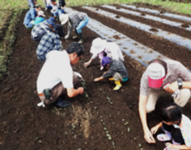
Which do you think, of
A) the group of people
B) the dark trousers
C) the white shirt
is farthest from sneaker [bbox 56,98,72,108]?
the dark trousers

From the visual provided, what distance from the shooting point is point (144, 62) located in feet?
12.5

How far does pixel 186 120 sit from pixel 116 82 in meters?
1.50

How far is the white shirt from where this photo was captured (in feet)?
7.04

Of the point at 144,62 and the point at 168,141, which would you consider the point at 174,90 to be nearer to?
the point at 168,141

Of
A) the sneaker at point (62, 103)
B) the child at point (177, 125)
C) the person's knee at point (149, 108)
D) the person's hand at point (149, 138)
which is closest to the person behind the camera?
the child at point (177, 125)

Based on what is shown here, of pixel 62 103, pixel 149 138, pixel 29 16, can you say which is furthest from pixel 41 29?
pixel 149 138

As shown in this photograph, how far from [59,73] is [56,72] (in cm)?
11

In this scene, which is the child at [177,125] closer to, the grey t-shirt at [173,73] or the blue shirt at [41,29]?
the grey t-shirt at [173,73]

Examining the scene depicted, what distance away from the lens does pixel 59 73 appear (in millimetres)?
2203

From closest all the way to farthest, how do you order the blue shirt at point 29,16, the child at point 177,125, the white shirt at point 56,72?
the child at point 177,125
the white shirt at point 56,72
the blue shirt at point 29,16

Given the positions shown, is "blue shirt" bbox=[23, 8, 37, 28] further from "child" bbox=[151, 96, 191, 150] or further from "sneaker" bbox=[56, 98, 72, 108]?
"child" bbox=[151, 96, 191, 150]

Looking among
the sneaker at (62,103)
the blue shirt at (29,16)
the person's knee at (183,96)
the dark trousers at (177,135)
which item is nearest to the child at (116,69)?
the sneaker at (62,103)

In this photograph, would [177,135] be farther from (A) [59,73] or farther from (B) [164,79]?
(A) [59,73]

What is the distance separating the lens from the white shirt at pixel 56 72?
2.14 meters
